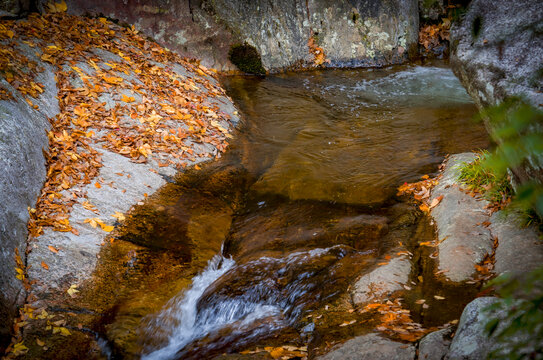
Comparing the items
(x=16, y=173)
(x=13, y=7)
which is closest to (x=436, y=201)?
(x=16, y=173)

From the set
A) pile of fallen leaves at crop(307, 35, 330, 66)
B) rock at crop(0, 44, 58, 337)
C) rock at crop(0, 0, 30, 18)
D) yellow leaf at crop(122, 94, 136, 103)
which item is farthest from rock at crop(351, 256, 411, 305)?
pile of fallen leaves at crop(307, 35, 330, 66)

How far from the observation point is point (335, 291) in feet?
12.9

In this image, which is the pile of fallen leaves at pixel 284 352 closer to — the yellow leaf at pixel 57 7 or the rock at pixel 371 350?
the rock at pixel 371 350

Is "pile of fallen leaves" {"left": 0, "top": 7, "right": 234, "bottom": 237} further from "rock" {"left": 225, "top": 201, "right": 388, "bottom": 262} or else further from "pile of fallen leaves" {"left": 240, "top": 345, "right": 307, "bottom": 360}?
"pile of fallen leaves" {"left": 240, "top": 345, "right": 307, "bottom": 360}

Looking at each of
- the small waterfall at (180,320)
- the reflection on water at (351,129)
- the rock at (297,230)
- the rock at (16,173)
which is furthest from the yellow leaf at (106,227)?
the reflection on water at (351,129)

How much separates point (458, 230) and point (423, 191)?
4.12ft

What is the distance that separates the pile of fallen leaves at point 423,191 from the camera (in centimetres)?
509

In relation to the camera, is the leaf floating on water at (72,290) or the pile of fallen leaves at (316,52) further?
the pile of fallen leaves at (316,52)

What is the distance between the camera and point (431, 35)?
12539mm

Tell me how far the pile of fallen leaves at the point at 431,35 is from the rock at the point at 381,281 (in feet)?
34.3

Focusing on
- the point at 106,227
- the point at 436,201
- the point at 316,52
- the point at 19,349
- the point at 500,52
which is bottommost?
the point at 19,349

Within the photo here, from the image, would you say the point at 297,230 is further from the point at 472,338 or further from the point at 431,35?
the point at 431,35

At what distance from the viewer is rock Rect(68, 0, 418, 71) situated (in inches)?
397

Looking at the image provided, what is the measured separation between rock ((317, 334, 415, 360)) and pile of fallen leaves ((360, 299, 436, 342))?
0.13m
